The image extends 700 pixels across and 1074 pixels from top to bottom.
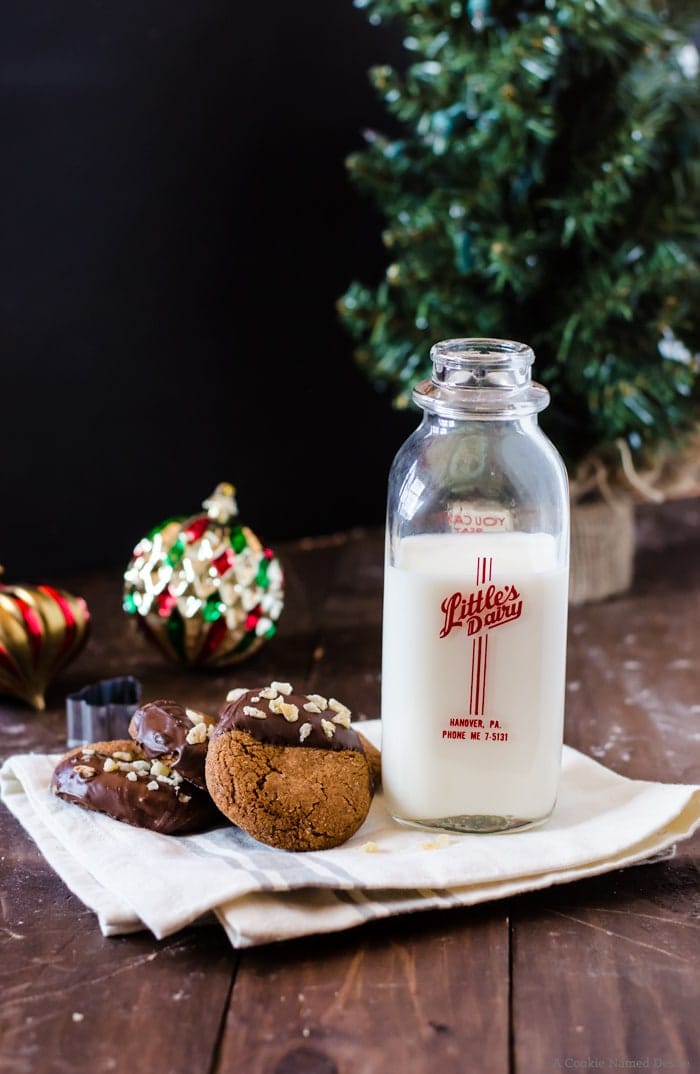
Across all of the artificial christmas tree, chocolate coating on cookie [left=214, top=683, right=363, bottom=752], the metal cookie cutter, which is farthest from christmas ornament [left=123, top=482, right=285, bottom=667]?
chocolate coating on cookie [left=214, top=683, right=363, bottom=752]

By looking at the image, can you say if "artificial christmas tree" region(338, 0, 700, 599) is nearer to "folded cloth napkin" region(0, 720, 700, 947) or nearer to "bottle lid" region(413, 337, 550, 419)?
"bottle lid" region(413, 337, 550, 419)

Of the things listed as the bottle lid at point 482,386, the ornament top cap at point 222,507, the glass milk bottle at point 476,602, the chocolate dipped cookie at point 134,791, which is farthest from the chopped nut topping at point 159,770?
the ornament top cap at point 222,507

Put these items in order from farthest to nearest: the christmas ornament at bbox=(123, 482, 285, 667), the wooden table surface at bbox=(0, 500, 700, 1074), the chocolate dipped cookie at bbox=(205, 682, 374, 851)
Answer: the christmas ornament at bbox=(123, 482, 285, 667) → the chocolate dipped cookie at bbox=(205, 682, 374, 851) → the wooden table surface at bbox=(0, 500, 700, 1074)

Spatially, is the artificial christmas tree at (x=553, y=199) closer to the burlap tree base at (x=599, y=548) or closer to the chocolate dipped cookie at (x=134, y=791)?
the burlap tree base at (x=599, y=548)

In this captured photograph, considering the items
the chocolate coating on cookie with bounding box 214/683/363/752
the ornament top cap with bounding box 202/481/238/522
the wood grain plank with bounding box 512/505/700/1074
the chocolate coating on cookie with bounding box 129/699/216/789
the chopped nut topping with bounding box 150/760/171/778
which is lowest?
the wood grain plank with bounding box 512/505/700/1074

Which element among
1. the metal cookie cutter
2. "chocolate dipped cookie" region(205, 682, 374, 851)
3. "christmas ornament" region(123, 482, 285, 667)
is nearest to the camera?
"chocolate dipped cookie" region(205, 682, 374, 851)

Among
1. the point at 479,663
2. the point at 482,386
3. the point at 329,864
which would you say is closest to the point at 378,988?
the point at 329,864

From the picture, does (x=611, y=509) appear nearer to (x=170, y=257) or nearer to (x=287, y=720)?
(x=170, y=257)
